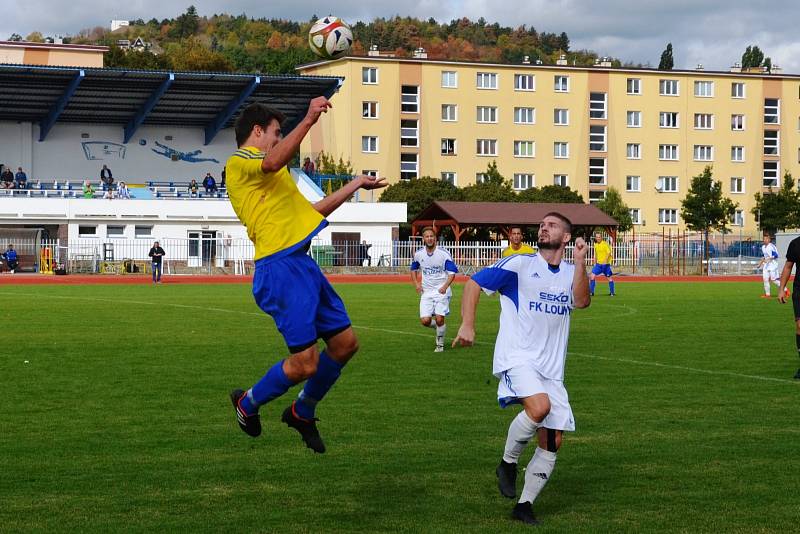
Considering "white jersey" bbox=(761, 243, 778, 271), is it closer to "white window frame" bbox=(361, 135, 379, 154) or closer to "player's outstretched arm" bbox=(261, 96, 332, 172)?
"player's outstretched arm" bbox=(261, 96, 332, 172)

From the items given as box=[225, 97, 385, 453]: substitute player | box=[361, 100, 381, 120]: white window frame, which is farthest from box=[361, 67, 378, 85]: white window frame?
box=[225, 97, 385, 453]: substitute player

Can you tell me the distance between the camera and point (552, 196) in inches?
3059

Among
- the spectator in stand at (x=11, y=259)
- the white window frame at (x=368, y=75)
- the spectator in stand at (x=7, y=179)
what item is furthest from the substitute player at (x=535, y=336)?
the white window frame at (x=368, y=75)

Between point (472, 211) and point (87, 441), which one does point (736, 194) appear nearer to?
point (472, 211)

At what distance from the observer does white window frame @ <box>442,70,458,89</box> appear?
90.9 meters

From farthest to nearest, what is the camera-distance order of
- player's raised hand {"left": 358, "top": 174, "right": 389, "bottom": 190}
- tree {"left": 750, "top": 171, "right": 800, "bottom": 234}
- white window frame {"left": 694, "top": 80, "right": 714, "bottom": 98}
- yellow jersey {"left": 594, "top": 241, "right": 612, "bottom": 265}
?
white window frame {"left": 694, "top": 80, "right": 714, "bottom": 98} → tree {"left": 750, "top": 171, "right": 800, "bottom": 234} → yellow jersey {"left": 594, "top": 241, "right": 612, "bottom": 265} → player's raised hand {"left": 358, "top": 174, "right": 389, "bottom": 190}

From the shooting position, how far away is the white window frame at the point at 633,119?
94812mm

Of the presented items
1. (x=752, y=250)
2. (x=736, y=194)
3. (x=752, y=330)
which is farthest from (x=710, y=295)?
(x=736, y=194)

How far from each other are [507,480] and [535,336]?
0.96m

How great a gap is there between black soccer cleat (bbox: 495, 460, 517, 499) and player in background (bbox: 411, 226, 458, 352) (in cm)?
1082

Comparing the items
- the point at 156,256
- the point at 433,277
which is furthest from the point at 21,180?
the point at 433,277

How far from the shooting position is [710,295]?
37812 mm

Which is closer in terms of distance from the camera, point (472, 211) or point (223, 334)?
point (223, 334)

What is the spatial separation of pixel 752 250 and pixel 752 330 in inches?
2002
